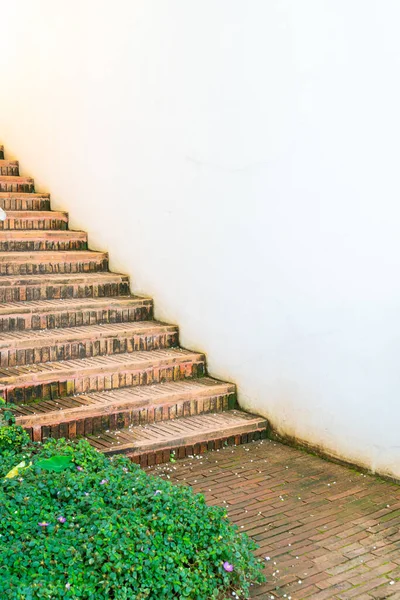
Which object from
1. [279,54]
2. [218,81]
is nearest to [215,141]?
[218,81]

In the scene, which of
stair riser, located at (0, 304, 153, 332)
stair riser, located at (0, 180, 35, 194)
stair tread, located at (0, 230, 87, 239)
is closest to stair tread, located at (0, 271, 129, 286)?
stair riser, located at (0, 304, 153, 332)

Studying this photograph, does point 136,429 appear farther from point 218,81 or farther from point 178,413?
point 218,81

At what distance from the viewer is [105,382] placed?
5789mm

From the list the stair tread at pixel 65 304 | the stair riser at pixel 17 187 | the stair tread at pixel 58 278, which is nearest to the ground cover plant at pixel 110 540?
the stair tread at pixel 65 304

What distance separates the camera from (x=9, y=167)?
905 centimetres

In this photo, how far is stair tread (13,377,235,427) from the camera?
199 inches

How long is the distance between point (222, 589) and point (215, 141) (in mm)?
3927

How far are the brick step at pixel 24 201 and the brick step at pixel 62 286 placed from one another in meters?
1.35

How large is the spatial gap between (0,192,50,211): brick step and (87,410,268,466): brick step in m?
3.62

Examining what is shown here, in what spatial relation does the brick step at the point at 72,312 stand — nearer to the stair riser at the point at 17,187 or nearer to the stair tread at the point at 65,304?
the stair tread at the point at 65,304

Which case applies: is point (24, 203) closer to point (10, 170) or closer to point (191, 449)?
point (10, 170)

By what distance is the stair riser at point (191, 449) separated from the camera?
16.6 ft

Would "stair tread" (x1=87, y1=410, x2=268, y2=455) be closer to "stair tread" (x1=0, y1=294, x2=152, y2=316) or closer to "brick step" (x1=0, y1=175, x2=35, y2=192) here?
"stair tread" (x1=0, y1=294, x2=152, y2=316)

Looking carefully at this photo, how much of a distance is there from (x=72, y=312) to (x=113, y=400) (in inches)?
49.9
